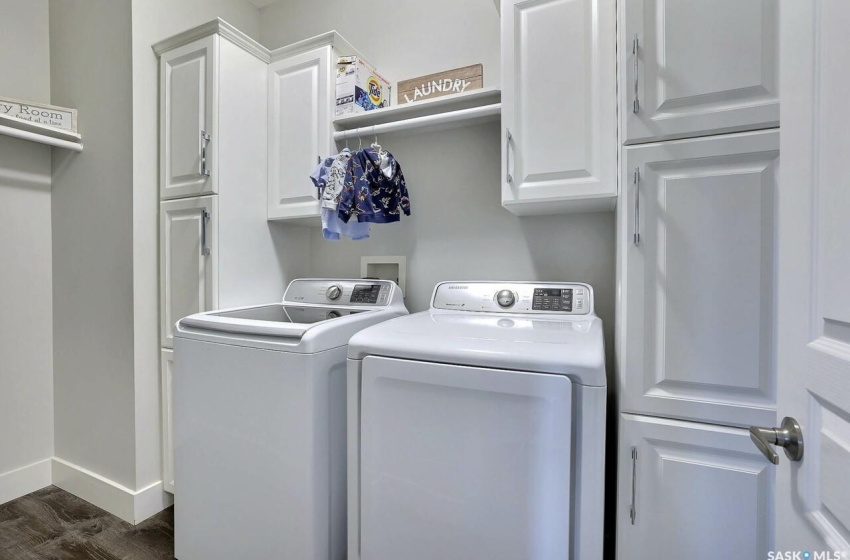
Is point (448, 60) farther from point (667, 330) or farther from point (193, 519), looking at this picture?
point (193, 519)

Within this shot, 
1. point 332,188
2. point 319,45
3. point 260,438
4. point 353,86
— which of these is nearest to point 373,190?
point 332,188

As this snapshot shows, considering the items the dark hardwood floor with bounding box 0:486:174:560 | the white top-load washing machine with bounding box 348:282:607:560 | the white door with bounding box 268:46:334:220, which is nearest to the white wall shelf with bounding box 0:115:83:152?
the white door with bounding box 268:46:334:220

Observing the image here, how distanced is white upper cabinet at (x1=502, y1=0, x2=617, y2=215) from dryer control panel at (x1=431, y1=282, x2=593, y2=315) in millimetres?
341

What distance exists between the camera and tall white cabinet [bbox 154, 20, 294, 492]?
6.03 feet

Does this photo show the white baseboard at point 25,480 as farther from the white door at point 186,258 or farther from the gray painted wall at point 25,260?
the white door at point 186,258

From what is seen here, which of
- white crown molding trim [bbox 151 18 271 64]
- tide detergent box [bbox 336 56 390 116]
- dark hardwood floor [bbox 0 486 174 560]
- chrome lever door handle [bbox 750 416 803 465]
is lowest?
dark hardwood floor [bbox 0 486 174 560]

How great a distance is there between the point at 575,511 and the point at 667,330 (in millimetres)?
542

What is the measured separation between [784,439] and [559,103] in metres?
1.19

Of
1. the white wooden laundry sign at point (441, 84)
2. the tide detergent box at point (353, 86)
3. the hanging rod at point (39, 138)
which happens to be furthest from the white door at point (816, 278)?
the hanging rod at point (39, 138)

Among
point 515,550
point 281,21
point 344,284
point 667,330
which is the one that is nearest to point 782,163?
point 667,330

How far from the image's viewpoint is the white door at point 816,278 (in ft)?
1.58

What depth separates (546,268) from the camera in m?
1.82

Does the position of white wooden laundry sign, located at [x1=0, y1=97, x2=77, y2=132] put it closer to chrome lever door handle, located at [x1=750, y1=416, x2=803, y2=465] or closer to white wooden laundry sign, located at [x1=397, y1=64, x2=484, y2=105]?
white wooden laundry sign, located at [x1=397, y1=64, x2=484, y2=105]

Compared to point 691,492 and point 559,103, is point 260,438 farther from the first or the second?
point 559,103
